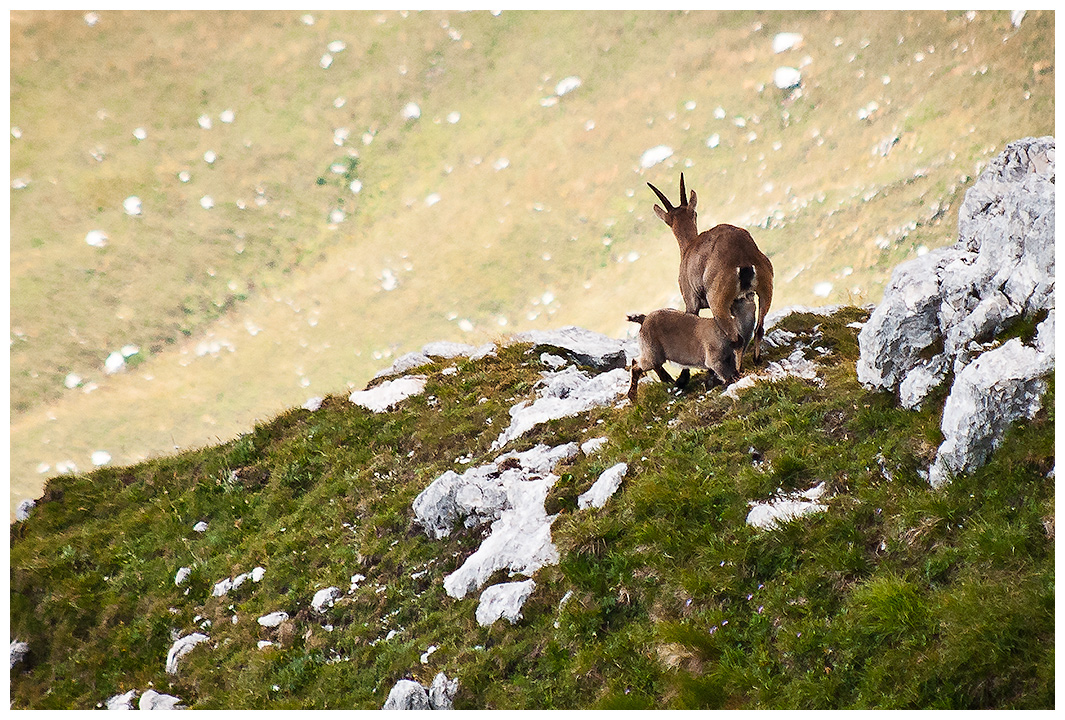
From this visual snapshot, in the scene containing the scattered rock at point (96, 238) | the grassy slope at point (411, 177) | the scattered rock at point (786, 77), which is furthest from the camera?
the scattered rock at point (96, 238)

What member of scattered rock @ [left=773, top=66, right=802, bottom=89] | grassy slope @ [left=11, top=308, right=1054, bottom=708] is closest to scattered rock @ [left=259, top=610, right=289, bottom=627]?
grassy slope @ [left=11, top=308, right=1054, bottom=708]

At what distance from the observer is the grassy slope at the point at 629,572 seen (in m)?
5.28

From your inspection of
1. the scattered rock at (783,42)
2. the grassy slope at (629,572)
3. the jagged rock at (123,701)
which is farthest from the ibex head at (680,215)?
the scattered rock at (783,42)

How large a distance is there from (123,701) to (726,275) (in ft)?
30.4

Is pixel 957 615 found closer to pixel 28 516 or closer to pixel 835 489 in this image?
pixel 835 489

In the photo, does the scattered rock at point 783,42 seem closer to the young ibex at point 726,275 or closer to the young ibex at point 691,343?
the young ibex at point 726,275

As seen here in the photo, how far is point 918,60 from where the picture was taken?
32688 millimetres

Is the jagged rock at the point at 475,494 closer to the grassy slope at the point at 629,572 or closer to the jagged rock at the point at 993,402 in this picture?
the grassy slope at the point at 629,572

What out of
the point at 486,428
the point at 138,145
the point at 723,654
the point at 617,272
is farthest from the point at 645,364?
the point at 138,145

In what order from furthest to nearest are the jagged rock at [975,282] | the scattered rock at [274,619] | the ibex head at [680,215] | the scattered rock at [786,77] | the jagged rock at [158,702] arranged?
the scattered rock at [786,77] → the ibex head at [680,215] → the scattered rock at [274,619] → the jagged rock at [158,702] → the jagged rock at [975,282]

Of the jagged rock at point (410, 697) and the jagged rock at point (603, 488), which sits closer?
the jagged rock at point (410, 697)

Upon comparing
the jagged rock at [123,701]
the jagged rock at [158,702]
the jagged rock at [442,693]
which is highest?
the jagged rock at [123,701]

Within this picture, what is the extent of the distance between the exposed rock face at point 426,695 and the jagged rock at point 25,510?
436 inches

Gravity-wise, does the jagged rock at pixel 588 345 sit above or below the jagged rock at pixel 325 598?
above
